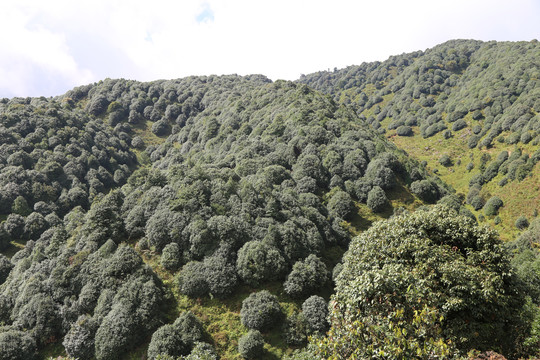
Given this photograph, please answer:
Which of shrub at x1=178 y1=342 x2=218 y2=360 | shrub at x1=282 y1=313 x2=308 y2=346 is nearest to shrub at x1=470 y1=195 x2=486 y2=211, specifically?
shrub at x1=282 y1=313 x2=308 y2=346

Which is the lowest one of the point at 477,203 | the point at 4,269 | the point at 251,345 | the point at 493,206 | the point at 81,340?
the point at 493,206

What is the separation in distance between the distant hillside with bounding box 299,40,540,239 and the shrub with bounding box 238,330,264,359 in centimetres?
5003

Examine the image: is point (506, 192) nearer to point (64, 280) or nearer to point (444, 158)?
point (444, 158)

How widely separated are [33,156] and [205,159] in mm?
35631

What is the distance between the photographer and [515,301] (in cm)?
1605

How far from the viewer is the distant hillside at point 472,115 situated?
61.1 meters

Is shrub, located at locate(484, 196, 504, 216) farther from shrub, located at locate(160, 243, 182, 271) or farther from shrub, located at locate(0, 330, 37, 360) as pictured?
shrub, located at locate(0, 330, 37, 360)

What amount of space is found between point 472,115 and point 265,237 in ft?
304

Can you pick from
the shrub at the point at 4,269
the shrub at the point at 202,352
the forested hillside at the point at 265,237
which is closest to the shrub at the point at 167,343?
the forested hillside at the point at 265,237

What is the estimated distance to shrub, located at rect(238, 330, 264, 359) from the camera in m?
23.5

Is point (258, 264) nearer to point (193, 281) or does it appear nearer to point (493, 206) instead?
point (193, 281)

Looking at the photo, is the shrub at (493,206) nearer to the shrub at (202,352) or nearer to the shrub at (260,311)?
the shrub at (260,311)

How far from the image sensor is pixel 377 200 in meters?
45.5

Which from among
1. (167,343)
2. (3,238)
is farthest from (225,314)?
(3,238)
